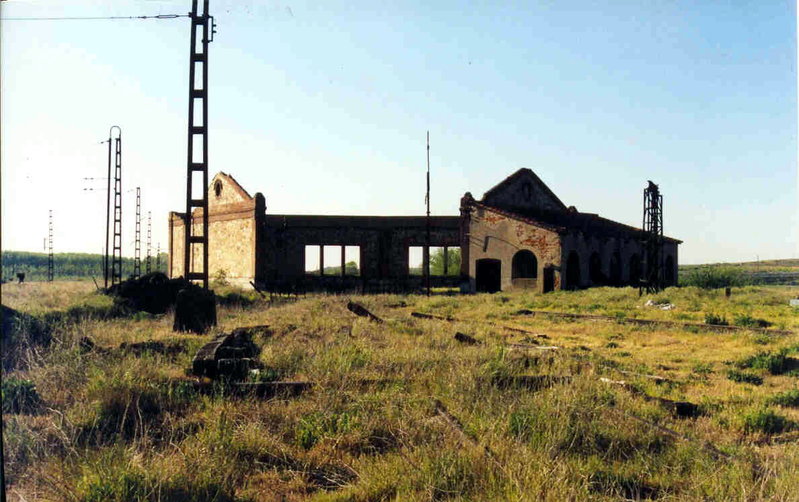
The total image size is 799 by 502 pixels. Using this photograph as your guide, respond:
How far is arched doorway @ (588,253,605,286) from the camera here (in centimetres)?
3023

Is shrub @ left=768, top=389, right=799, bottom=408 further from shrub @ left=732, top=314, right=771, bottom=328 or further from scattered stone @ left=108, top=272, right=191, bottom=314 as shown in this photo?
scattered stone @ left=108, top=272, right=191, bottom=314

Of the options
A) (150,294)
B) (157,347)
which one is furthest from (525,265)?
(157,347)

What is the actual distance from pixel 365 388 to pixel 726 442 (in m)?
3.35

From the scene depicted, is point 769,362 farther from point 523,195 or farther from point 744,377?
point 523,195

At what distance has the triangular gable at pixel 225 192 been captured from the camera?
30.2m

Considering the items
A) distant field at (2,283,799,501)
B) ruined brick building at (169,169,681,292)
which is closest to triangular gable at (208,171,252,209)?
ruined brick building at (169,169,681,292)

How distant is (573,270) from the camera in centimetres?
2853

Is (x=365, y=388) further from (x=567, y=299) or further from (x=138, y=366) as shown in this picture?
(x=567, y=299)

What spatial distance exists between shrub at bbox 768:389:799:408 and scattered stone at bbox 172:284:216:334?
971 centimetres

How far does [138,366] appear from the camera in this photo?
6.77m

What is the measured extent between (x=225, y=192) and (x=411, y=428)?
2800 cm

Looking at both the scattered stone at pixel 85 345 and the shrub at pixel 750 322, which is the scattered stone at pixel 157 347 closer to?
the scattered stone at pixel 85 345

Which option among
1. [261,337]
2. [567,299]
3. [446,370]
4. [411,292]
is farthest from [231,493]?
[411,292]

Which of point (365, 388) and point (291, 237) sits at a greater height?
point (291, 237)
